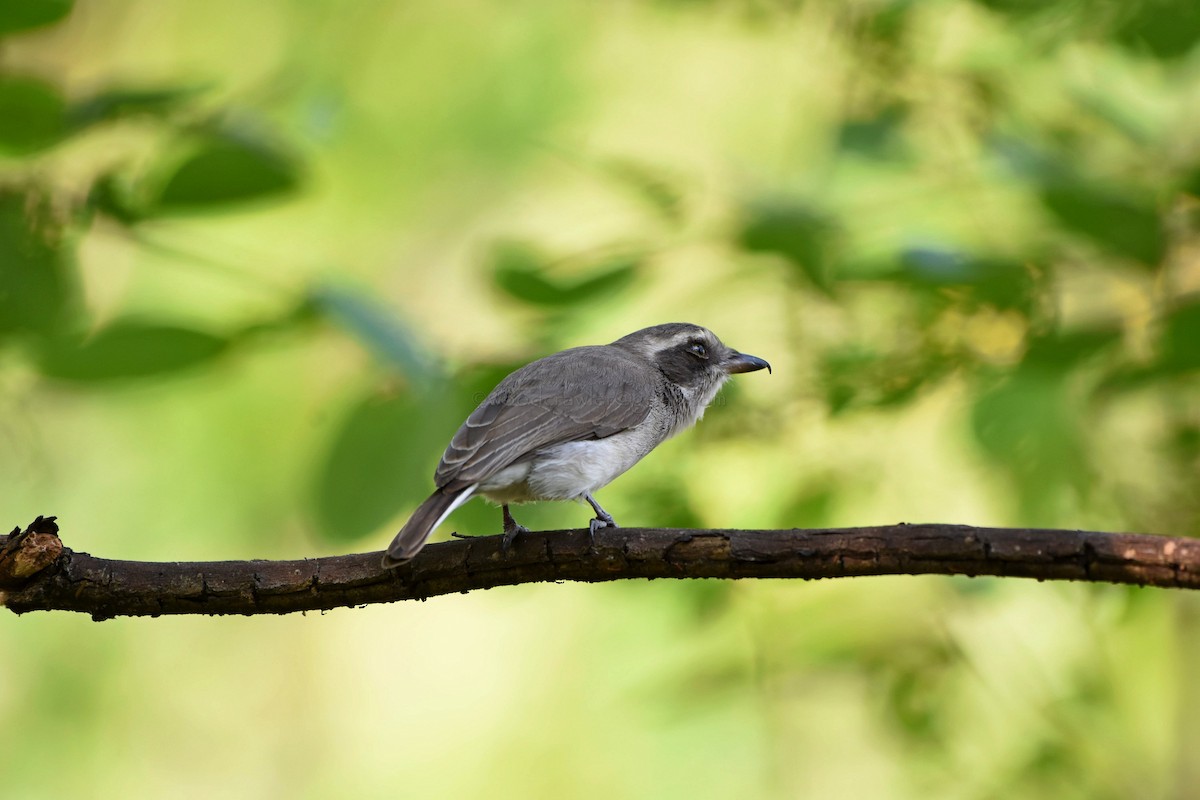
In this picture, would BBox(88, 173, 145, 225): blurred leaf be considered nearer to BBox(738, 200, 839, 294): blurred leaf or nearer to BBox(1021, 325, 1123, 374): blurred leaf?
BBox(738, 200, 839, 294): blurred leaf

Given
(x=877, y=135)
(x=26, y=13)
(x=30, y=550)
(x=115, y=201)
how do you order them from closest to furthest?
(x=30, y=550)
(x=26, y=13)
(x=115, y=201)
(x=877, y=135)

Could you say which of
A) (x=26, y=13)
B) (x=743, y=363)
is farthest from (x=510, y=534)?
(x=26, y=13)

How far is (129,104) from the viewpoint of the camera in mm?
3689

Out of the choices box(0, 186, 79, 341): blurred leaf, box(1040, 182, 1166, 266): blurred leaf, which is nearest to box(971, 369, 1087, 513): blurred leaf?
box(1040, 182, 1166, 266): blurred leaf

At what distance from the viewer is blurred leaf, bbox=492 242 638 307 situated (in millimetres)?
4027

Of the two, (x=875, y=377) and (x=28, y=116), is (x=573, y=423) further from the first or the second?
(x=28, y=116)

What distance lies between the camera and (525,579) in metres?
3.38

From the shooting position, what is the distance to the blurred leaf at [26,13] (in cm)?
350

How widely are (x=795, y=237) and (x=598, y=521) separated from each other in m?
1.21

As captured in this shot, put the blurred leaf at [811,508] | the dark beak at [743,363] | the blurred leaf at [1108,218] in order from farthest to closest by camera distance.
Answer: the dark beak at [743,363], the blurred leaf at [811,508], the blurred leaf at [1108,218]

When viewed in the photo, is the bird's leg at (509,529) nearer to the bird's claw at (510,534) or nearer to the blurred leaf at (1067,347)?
the bird's claw at (510,534)

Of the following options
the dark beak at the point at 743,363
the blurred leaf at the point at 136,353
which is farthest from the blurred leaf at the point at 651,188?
the blurred leaf at the point at 136,353

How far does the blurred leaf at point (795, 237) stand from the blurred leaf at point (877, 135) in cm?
59

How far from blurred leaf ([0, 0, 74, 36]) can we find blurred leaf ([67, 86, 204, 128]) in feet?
0.94
